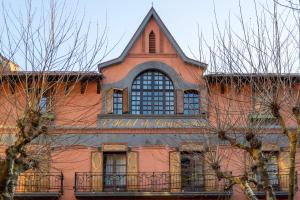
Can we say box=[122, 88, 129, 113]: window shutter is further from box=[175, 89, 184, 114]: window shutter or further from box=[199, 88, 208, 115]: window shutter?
box=[199, 88, 208, 115]: window shutter

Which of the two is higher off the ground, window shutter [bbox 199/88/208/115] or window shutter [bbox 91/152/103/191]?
window shutter [bbox 199/88/208/115]

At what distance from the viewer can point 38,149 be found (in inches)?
802

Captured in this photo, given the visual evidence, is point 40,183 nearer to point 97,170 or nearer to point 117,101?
point 97,170

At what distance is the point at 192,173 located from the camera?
2739cm

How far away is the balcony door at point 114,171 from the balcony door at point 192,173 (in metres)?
2.64

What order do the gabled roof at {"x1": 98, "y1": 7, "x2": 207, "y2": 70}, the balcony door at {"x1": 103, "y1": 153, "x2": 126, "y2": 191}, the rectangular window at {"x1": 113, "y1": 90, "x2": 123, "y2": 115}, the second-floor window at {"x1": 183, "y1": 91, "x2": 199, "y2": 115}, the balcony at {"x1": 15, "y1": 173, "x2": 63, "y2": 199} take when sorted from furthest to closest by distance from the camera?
the gabled roof at {"x1": 98, "y1": 7, "x2": 207, "y2": 70}, the rectangular window at {"x1": 113, "y1": 90, "x2": 123, "y2": 115}, the second-floor window at {"x1": 183, "y1": 91, "x2": 199, "y2": 115}, the balcony door at {"x1": 103, "y1": 153, "x2": 126, "y2": 191}, the balcony at {"x1": 15, "y1": 173, "x2": 63, "y2": 199}

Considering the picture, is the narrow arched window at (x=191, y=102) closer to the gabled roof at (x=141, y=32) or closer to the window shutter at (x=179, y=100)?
the window shutter at (x=179, y=100)

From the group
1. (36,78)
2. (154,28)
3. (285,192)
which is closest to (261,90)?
(36,78)

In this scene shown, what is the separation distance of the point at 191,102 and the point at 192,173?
3449 millimetres

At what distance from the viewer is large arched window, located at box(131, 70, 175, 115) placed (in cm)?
2906

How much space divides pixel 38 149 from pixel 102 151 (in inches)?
305

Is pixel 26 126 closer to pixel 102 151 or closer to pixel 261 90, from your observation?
pixel 261 90

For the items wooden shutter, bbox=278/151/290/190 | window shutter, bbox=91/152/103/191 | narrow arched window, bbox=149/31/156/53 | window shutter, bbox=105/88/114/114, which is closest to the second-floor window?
narrow arched window, bbox=149/31/156/53

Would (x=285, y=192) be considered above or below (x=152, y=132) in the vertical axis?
below
